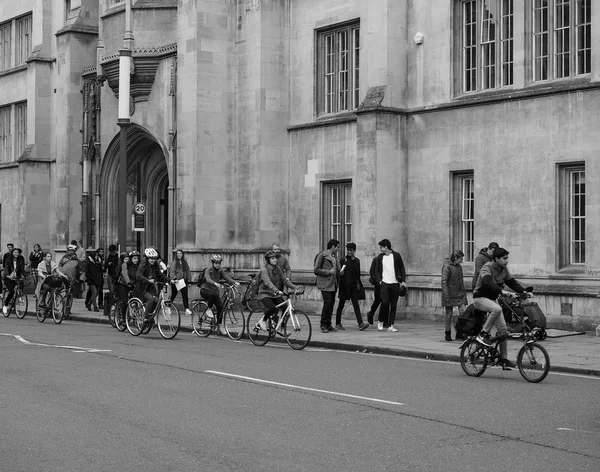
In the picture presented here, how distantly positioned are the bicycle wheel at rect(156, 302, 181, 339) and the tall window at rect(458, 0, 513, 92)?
814 cm

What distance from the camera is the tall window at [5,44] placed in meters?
42.6

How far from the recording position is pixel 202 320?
69.5ft

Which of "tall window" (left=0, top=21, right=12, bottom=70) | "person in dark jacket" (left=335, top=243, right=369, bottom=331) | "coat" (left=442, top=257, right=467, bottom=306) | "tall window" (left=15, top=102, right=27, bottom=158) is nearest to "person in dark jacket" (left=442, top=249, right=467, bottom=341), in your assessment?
"coat" (left=442, top=257, right=467, bottom=306)

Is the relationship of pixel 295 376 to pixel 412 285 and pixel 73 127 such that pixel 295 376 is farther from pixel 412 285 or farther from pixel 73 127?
pixel 73 127

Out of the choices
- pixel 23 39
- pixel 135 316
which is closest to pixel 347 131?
pixel 135 316

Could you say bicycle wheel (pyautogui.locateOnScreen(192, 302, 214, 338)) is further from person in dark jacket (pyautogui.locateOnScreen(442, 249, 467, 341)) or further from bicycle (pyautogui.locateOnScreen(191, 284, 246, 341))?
person in dark jacket (pyautogui.locateOnScreen(442, 249, 467, 341))

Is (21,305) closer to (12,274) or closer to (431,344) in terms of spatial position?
(12,274)

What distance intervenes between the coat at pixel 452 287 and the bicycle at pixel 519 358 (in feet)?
17.0

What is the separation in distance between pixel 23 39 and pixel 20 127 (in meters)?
3.29

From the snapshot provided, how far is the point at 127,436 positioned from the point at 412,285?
15265mm

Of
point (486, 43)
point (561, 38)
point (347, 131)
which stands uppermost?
point (486, 43)

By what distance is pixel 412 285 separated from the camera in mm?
24281

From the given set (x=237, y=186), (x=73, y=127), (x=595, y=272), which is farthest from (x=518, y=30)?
(x=73, y=127)

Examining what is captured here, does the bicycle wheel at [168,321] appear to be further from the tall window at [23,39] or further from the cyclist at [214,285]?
the tall window at [23,39]
